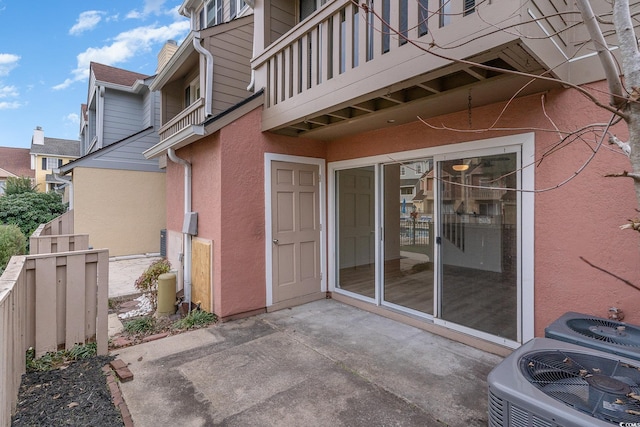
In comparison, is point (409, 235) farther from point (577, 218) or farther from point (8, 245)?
point (8, 245)

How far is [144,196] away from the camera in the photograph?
9539 mm

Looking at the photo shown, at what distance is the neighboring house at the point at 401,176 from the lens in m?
2.54

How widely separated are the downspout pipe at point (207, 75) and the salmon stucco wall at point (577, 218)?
3.84 metres

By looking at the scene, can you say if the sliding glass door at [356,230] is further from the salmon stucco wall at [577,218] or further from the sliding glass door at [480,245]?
the salmon stucco wall at [577,218]

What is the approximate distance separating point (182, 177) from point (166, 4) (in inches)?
317

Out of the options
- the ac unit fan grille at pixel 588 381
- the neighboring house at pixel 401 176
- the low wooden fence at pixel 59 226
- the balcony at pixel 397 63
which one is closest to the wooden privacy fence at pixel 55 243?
the neighboring house at pixel 401 176

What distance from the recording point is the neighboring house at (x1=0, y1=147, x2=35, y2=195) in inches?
966

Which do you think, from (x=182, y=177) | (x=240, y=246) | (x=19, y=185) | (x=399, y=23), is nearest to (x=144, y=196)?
(x=182, y=177)

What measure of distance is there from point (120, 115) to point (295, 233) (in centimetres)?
924

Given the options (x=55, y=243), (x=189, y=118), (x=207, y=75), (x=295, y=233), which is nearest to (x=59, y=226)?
(x=55, y=243)

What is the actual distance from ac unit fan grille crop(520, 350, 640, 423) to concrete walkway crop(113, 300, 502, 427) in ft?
3.12

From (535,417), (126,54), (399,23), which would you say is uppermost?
(126,54)

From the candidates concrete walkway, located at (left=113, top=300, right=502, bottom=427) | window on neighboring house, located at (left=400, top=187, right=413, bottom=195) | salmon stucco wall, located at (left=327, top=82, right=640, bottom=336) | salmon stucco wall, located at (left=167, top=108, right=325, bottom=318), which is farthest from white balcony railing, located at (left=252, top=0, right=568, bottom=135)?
concrete walkway, located at (left=113, top=300, right=502, bottom=427)

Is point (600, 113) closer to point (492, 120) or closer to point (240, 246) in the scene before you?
point (492, 120)
